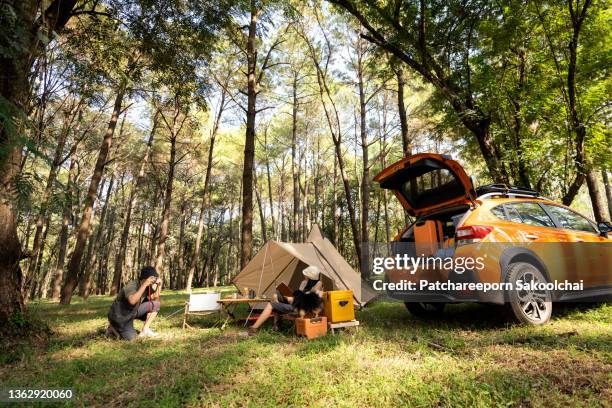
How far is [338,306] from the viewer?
5.04m

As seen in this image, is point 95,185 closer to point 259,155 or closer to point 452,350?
point 452,350

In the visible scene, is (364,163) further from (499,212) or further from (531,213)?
(499,212)

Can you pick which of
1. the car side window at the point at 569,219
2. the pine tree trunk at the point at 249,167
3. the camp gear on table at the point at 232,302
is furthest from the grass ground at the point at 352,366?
the pine tree trunk at the point at 249,167

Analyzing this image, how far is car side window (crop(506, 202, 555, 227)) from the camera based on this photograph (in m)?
4.51

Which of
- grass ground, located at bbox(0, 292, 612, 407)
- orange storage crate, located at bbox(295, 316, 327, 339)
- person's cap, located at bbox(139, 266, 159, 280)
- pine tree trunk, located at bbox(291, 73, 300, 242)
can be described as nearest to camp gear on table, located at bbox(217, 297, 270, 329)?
grass ground, located at bbox(0, 292, 612, 407)

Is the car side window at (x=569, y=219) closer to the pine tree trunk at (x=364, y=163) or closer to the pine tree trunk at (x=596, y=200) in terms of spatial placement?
the pine tree trunk at (x=596, y=200)

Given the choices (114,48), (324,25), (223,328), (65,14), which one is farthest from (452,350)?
(324,25)

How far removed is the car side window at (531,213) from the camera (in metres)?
4.51

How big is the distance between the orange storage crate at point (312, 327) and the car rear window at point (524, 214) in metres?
2.77

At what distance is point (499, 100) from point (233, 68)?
11384 mm

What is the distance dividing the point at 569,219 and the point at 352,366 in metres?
4.12

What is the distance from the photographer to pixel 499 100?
7.52 m

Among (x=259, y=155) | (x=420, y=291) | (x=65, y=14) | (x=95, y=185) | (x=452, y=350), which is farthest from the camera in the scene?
(x=259, y=155)

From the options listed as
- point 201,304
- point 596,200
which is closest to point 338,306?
point 201,304
